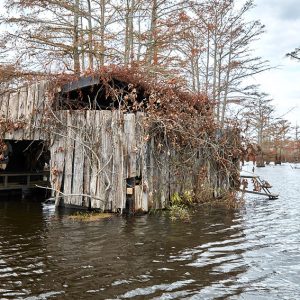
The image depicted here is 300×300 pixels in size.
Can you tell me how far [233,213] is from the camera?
39.3ft

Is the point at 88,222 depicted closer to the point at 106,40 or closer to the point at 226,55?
the point at 106,40

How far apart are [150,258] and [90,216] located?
430 cm

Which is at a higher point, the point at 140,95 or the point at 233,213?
the point at 140,95

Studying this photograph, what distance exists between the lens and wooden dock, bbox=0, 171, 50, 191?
15.2m

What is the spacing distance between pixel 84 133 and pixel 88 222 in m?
2.93

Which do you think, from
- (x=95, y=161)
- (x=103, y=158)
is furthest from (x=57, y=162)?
(x=103, y=158)

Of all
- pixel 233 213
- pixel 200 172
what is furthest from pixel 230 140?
pixel 233 213

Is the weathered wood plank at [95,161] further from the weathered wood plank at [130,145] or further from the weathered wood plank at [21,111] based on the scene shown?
the weathered wood plank at [21,111]

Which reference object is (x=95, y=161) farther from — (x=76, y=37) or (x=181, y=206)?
(x=76, y=37)

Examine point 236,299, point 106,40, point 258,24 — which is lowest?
point 236,299

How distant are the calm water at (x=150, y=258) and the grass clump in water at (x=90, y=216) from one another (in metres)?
0.37

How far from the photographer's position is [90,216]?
10.7 meters

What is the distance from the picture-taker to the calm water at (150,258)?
205 inches

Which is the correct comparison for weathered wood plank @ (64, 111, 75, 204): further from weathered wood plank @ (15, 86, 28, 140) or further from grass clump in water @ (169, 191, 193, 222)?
grass clump in water @ (169, 191, 193, 222)
